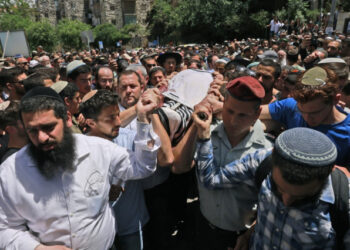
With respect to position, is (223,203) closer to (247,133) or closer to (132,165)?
(247,133)

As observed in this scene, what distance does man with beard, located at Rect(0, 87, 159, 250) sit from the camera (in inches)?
58.5

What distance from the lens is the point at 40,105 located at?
1.55 metres

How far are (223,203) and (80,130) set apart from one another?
176cm

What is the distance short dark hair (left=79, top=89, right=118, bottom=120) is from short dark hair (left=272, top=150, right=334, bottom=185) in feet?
4.43

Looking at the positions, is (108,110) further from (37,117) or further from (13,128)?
(13,128)

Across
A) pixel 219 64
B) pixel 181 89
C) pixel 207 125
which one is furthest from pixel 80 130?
pixel 219 64

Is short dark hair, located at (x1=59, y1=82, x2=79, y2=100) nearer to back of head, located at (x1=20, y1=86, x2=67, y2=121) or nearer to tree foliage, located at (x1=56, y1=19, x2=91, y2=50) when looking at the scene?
back of head, located at (x1=20, y1=86, x2=67, y2=121)

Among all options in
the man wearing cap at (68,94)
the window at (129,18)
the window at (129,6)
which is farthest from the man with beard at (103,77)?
the window at (129,6)

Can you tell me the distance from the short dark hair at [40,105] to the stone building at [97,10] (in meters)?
47.6

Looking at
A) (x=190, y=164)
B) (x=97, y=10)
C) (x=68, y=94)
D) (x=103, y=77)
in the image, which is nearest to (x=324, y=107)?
(x=190, y=164)

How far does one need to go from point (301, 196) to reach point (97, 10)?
56.0 metres

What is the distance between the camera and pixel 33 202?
147cm

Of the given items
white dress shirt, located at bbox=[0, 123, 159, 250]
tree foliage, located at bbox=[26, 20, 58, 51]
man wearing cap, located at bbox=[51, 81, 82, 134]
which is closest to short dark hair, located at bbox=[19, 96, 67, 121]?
white dress shirt, located at bbox=[0, 123, 159, 250]

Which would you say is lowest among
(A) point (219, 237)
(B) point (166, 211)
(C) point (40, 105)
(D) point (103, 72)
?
(B) point (166, 211)
